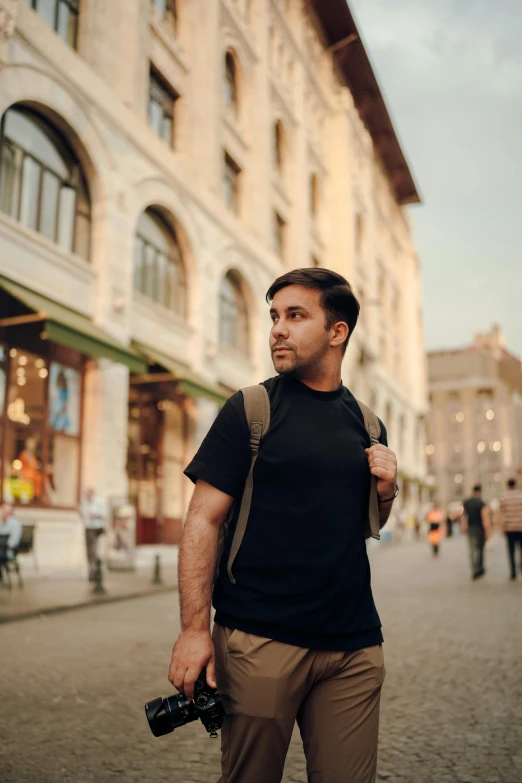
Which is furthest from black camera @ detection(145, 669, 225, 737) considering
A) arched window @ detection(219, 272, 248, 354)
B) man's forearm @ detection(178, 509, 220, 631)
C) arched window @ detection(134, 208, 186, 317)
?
arched window @ detection(219, 272, 248, 354)

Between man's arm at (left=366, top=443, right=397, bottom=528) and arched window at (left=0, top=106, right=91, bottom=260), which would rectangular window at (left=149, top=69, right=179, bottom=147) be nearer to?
arched window at (left=0, top=106, right=91, bottom=260)

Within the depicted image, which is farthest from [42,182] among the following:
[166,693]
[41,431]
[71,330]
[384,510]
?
[384,510]

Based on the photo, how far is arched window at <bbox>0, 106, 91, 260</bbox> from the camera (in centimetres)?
1523

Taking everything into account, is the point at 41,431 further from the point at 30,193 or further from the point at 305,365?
the point at 305,365

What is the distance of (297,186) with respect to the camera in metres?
31.7

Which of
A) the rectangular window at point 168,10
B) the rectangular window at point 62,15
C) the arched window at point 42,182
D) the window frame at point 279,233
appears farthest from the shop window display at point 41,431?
the window frame at point 279,233

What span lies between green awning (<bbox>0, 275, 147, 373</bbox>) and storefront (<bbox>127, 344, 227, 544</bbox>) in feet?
11.7

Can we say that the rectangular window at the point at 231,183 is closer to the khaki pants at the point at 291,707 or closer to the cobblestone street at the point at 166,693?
the cobblestone street at the point at 166,693

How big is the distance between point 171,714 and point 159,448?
772 inches

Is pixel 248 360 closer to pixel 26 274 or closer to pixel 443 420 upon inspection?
pixel 26 274

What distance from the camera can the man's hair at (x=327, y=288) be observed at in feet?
7.47

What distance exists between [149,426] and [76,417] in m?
4.32

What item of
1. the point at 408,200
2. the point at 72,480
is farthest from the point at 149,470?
the point at 408,200

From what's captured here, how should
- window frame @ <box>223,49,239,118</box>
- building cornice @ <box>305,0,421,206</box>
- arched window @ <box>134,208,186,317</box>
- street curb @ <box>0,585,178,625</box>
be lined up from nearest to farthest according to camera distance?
street curb @ <box>0,585,178,625</box>
arched window @ <box>134,208,186,317</box>
window frame @ <box>223,49,239,118</box>
building cornice @ <box>305,0,421,206</box>
